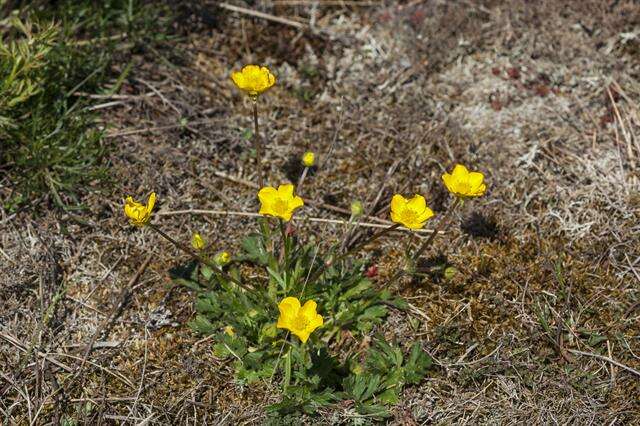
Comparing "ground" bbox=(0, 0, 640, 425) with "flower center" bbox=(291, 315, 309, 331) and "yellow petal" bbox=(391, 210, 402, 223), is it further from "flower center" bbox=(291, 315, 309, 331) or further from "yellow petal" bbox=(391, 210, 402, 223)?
"yellow petal" bbox=(391, 210, 402, 223)

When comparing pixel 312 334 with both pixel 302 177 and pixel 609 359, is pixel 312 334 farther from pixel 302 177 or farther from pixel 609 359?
pixel 609 359

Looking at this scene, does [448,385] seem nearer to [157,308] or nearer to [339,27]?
[157,308]

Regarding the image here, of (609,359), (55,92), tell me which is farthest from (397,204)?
(55,92)

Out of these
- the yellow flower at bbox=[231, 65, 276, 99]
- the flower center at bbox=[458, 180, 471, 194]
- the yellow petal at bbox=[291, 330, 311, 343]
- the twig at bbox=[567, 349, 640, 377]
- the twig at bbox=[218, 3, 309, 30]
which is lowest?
the twig at bbox=[567, 349, 640, 377]

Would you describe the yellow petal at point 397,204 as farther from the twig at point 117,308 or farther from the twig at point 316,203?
the twig at point 117,308

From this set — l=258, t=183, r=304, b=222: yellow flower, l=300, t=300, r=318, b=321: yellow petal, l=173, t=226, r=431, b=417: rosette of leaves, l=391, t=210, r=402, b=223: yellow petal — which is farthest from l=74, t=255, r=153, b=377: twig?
l=391, t=210, r=402, b=223: yellow petal

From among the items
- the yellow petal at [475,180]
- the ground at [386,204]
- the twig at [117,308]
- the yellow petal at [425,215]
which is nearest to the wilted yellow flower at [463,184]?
the yellow petal at [475,180]
